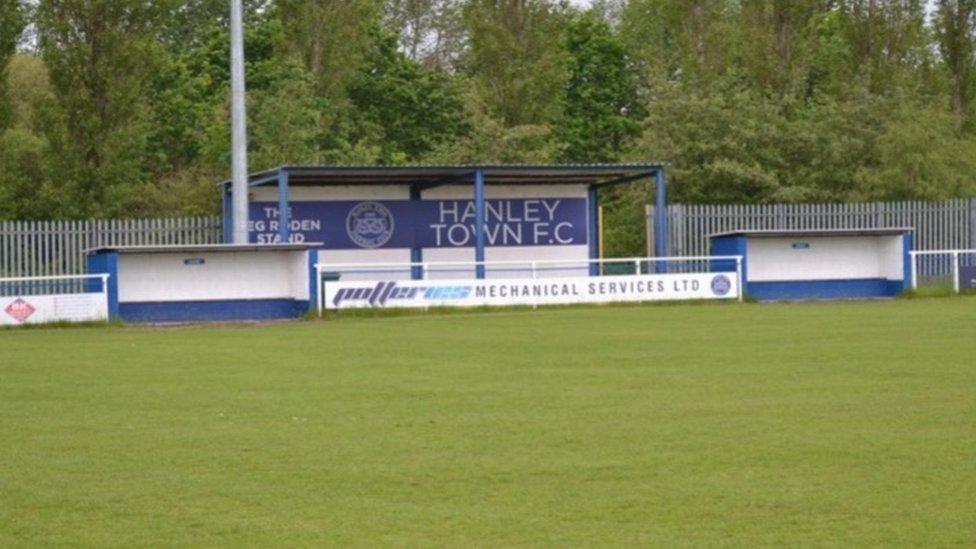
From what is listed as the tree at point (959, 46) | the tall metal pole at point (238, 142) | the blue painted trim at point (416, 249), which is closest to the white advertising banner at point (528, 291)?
the tall metal pole at point (238, 142)

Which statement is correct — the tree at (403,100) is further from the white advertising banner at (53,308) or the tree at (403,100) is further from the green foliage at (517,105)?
the white advertising banner at (53,308)

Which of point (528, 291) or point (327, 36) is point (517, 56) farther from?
point (528, 291)

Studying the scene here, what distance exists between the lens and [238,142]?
39.6 metres

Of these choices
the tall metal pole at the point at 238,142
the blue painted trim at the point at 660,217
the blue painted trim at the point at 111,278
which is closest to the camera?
the blue painted trim at the point at 111,278

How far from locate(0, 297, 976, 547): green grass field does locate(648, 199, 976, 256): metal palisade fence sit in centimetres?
2089

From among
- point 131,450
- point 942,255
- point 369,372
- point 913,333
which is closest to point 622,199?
point 942,255

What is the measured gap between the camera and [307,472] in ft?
38.8

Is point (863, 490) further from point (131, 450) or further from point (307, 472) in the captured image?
point (131, 450)

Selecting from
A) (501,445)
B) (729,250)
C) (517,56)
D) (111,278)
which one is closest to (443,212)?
(729,250)

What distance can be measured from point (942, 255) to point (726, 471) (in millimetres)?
34107

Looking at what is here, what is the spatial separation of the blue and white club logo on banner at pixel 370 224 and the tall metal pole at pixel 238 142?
156 inches

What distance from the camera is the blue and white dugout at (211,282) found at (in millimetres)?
36625

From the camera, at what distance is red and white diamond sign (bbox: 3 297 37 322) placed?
3478cm

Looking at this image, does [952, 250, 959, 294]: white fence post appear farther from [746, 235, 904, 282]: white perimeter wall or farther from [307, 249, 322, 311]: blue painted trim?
[307, 249, 322, 311]: blue painted trim
